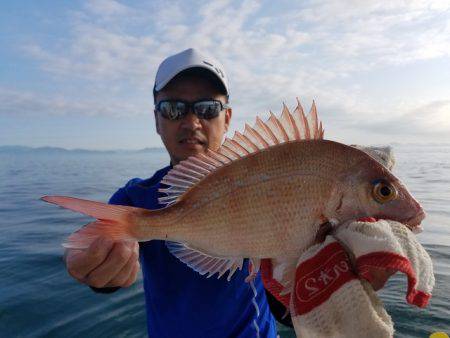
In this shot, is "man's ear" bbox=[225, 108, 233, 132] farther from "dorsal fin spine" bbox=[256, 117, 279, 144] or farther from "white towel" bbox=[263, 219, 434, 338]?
"white towel" bbox=[263, 219, 434, 338]

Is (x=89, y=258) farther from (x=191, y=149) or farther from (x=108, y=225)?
(x=191, y=149)

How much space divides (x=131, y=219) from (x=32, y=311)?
14.4 feet

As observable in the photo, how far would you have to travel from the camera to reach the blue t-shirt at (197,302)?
2.82 meters

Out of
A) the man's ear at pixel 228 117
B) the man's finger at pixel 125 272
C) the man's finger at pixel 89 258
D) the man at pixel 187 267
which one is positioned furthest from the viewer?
the man's ear at pixel 228 117

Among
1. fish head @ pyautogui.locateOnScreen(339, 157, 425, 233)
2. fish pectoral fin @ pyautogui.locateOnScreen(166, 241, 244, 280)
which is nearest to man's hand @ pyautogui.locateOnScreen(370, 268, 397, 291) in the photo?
fish head @ pyautogui.locateOnScreen(339, 157, 425, 233)

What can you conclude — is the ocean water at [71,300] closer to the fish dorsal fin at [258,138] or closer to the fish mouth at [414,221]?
the fish mouth at [414,221]

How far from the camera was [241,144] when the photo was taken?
207 cm

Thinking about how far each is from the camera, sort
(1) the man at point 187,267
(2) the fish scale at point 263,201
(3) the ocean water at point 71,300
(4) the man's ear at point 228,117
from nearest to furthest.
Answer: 1. (2) the fish scale at point 263,201
2. (1) the man at point 187,267
3. (4) the man's ear at point 228,117
4. (3) the ocean water at point 71,300

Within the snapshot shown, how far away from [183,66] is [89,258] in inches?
76.5

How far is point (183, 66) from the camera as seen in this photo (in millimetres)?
3227

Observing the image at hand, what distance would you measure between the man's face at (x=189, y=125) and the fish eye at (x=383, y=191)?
1818 millimetres

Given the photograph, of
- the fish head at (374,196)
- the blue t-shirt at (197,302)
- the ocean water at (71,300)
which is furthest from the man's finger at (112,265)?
the ocean water at (71,300)

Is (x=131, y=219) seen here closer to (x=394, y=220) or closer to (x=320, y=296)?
(x=320, y=296)

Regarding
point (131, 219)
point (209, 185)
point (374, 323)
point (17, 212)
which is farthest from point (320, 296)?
point (17, 212)
